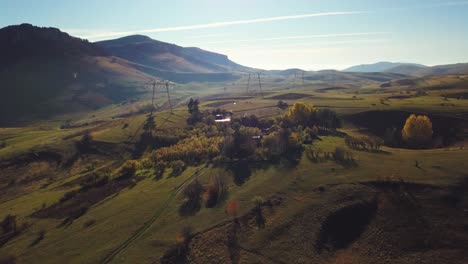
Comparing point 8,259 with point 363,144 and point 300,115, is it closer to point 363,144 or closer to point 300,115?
point 363,144

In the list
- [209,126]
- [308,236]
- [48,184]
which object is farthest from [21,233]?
[209,126]

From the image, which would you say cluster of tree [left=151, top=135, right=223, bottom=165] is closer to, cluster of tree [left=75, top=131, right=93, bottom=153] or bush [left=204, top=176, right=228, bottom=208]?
bush [left=204, top=176, right=228, bottom=208]

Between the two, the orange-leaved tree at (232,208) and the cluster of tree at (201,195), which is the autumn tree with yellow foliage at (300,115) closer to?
the cluster of tree at (201,195)

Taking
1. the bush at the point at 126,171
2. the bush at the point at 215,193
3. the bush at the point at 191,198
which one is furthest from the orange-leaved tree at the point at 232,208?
the bush at the point at 126,171

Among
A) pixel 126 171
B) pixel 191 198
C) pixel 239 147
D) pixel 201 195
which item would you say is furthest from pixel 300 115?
pixel 191 198

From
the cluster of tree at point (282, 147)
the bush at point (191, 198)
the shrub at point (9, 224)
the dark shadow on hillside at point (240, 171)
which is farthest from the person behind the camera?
the cluster of tree at point (282, 147)

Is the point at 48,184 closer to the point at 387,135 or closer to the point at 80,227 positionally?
the point at 80,227
